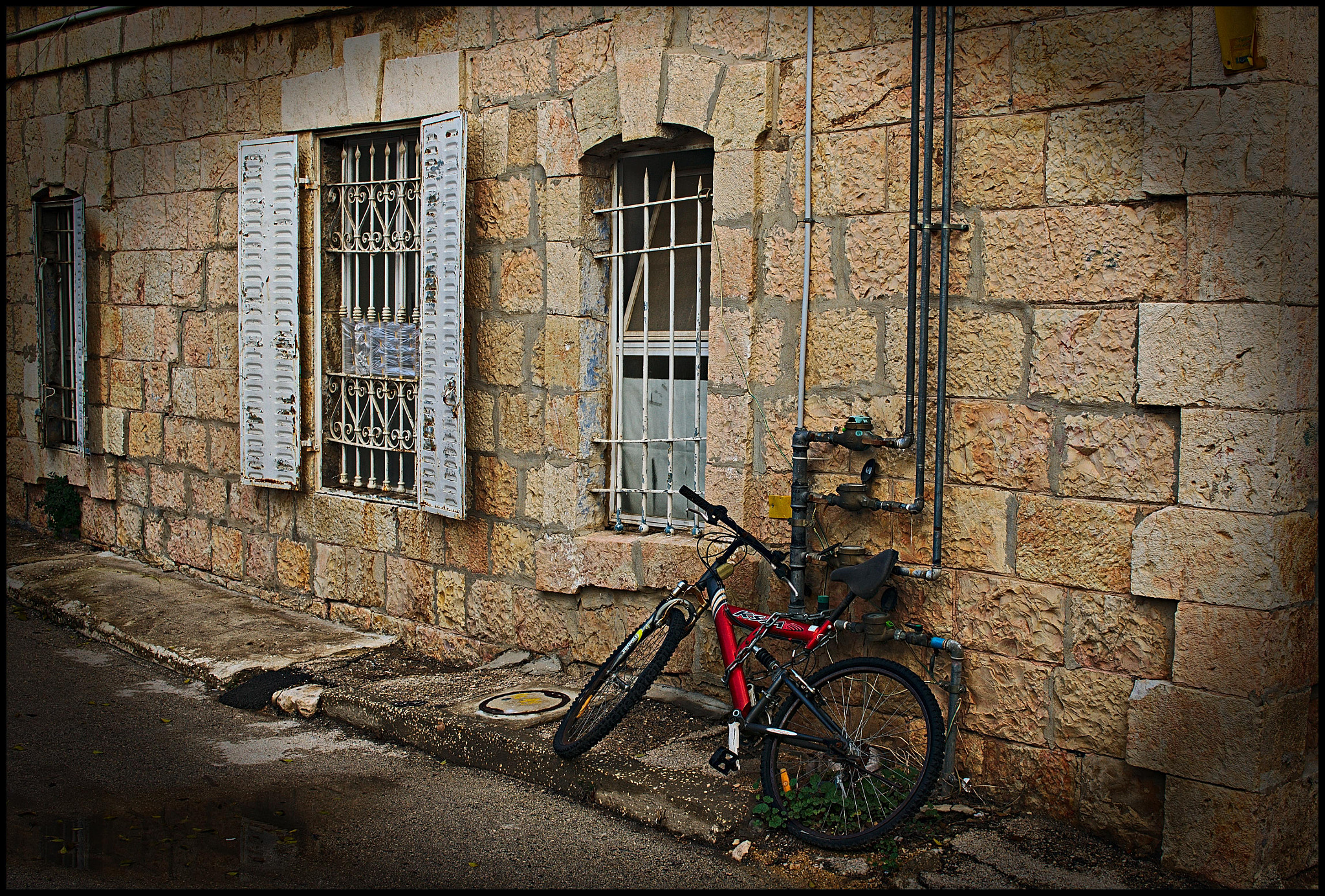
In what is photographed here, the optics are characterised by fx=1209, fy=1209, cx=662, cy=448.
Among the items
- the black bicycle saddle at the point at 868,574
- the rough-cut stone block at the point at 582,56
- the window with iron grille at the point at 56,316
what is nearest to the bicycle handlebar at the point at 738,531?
the black bicycle saddle at the point at 868,574

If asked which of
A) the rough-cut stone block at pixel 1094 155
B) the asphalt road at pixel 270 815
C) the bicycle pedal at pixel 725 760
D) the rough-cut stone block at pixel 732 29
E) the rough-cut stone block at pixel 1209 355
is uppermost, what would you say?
the rough-cut stone block at pixel 732 29

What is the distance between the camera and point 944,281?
15.1ft

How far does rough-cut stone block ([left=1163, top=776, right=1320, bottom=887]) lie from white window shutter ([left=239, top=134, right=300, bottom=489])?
5181 millimetres

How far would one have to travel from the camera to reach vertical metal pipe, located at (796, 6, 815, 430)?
16.5 feet

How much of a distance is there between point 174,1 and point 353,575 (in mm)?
4170

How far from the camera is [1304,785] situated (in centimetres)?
427

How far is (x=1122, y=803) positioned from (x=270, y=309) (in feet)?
17.8

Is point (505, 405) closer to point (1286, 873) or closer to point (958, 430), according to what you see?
point (958, 430)

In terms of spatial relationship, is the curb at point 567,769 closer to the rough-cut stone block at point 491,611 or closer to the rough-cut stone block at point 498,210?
the rough-cut stone block at point 491,611

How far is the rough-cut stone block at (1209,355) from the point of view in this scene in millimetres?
3961

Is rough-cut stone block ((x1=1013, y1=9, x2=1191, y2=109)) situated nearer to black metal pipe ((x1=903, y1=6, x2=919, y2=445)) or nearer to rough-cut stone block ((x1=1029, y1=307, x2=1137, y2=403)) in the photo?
black metal pipe ((x1=903, y1=6, x2=919, y2=445))

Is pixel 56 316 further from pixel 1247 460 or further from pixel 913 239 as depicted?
pixel 1247 460

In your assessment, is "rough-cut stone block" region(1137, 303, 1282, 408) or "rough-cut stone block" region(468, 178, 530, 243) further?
"rough-cut stone block" region(468, 178, 530, 243)

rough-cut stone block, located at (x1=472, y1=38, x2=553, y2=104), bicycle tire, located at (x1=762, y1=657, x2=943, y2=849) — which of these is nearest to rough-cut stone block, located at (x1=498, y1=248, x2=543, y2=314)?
rough-cut stone block, located at (x1=472, y1=38, x2=553, y2=104)
